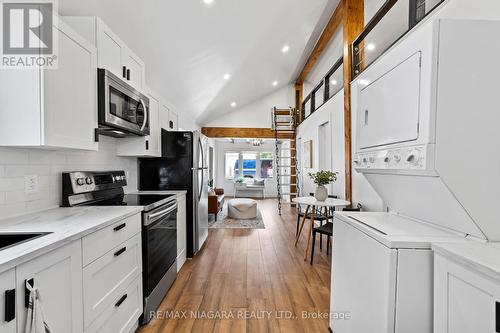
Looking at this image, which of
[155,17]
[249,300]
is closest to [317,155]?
[249,300]

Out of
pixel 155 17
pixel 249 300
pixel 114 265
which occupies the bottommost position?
pixel 249 300

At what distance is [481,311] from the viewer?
0.78 meters

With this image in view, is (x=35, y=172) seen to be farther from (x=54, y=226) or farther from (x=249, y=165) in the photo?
(x=249, y=165)

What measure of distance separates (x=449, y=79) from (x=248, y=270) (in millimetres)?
2556

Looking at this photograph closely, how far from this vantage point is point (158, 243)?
2033 mm

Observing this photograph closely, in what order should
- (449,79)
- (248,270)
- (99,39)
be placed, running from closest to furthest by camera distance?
(449,79)
(99,39)
(248,270)

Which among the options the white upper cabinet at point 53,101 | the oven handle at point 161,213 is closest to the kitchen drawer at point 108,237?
the oven handle at point 161,213

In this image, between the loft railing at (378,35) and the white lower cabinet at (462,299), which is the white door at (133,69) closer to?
the white lower cabinet at (462,299)

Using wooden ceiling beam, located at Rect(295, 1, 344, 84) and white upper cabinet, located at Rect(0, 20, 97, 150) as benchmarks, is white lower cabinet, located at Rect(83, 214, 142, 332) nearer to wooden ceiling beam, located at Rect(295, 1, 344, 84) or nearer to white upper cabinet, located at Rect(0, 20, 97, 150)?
white upper cabinet, located at Rect(0, 20, 97, 150)

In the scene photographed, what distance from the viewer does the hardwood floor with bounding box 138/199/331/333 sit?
1.84 meters

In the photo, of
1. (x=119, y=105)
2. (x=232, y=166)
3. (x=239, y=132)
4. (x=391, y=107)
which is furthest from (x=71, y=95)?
(x=232, y=166)

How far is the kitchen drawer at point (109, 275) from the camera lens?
1195 millimetres

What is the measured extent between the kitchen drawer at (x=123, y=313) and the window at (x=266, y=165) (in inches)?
318

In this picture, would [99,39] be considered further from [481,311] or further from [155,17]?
[481,311]
